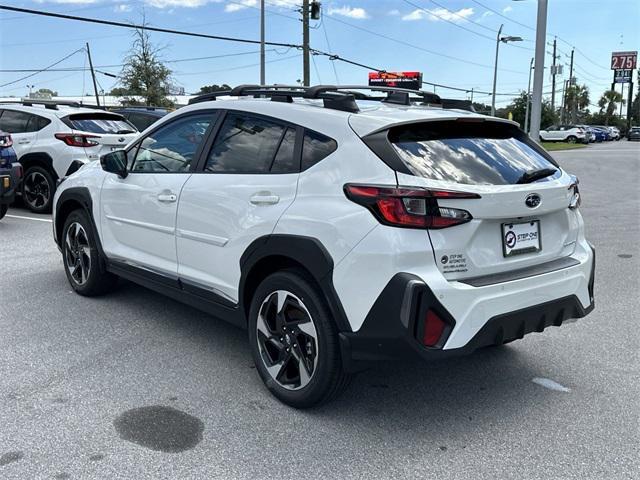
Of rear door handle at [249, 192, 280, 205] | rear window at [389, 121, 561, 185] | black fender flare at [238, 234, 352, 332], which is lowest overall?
black fender flare at [238, 234, 352, 332]

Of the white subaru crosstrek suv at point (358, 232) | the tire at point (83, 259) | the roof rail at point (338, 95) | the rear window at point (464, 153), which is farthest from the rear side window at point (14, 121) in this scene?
the rear window at point (464, 153)

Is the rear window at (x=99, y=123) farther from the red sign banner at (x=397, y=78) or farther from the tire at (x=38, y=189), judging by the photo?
the red sign banner at (x=397, y=78)

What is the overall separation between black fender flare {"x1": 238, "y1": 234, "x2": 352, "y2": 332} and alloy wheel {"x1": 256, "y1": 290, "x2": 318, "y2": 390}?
206 millimetres

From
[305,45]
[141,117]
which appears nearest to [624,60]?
[305,45]

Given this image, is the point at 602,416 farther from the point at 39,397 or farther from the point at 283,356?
the point at 39,397

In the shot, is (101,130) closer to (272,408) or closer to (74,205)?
(74,205)

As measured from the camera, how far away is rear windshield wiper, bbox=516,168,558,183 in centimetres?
334

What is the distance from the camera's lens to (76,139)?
9.88 metres

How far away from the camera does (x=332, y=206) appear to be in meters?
3.15

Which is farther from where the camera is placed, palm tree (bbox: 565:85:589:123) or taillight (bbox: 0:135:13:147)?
palm tree (bbox: 565:85:589:123)

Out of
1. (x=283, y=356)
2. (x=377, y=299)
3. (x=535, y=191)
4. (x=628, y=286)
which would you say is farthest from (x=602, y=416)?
(x=628, y=286)

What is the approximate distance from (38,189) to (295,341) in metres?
8.27

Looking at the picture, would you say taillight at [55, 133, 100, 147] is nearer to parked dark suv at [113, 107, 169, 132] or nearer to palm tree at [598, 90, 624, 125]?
parked dark suv at [113, 107, 169, 132]

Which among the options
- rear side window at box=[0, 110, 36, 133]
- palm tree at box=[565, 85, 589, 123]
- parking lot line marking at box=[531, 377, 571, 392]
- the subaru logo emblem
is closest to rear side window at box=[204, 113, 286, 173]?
the subaru logo emblem
